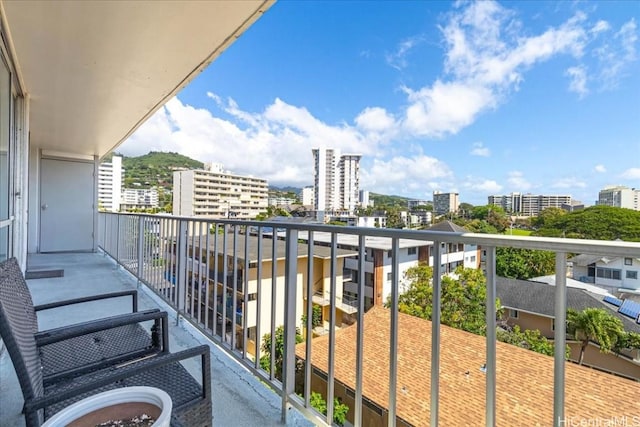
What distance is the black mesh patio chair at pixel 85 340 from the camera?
137cm

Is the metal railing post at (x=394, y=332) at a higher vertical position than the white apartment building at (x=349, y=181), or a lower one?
lower

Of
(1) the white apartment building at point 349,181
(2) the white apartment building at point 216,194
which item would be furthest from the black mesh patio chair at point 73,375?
(1) the white apartment building at point 349,181

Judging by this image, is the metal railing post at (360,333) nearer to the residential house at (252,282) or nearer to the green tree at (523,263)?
the residential house at (252,282)

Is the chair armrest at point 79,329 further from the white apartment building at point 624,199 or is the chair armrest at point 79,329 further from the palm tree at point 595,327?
the white apartment building at point 624,199

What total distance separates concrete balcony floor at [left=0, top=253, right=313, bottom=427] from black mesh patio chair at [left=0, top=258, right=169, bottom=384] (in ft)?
1.34

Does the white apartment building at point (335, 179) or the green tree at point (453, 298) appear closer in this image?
the green tree at point (453, 298)

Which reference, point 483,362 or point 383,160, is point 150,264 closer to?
point 483,362

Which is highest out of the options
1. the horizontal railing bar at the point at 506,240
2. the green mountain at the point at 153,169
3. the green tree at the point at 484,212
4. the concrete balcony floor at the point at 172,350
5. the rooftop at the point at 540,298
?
the green mountain at the point at 153,169

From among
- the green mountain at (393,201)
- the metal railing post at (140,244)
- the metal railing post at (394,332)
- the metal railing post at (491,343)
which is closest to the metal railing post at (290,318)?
the metal railing post at (394,332)

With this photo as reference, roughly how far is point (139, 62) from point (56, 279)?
140 inches

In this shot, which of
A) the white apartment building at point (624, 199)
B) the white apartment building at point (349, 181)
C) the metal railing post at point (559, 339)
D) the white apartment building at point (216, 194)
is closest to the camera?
the metal railing post at point (559, 339)

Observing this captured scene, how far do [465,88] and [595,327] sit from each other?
55.6 m

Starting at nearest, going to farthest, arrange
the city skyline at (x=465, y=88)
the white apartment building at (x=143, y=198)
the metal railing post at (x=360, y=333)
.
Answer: the metal railing post at (x=360, y=333) < the white apartment building at (x=143, y=198) < the city skyline at (x=465, y=88)

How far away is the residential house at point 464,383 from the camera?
2.72ft
